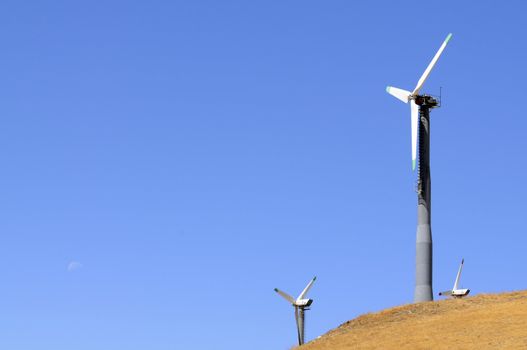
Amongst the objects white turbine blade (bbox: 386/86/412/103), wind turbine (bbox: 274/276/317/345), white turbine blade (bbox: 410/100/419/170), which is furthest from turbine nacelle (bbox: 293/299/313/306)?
white turbine blade (bbox: 386/86/412/103)

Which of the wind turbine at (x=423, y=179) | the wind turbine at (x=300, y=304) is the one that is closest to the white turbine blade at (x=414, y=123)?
the wind turbine at (x=423, y=179)

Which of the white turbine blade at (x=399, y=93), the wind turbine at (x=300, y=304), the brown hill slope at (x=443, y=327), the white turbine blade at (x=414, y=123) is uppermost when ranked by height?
the white turbine blade at (x=399, y=93)

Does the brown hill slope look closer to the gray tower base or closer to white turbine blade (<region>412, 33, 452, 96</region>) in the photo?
the gray tower base

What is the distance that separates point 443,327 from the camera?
65.3 metres

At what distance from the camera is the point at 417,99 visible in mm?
96812

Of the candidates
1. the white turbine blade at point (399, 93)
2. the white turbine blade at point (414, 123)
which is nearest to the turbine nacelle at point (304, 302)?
the white turbine blade at point (414, 123)

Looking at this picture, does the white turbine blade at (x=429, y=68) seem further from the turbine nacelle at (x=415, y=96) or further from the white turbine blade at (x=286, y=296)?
the white turbine blade at (x=286, y=296)

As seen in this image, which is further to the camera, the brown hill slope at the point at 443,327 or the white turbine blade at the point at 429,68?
the white turbine blade at the point at 429,68

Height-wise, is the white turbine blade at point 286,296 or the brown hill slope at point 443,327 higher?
the white turbine blade at point 286,296

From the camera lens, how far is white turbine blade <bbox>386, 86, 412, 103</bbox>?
98556 mm

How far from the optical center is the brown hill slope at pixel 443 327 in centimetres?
5969

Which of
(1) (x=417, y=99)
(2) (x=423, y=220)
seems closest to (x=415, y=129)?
(1) (x=417, y=99)

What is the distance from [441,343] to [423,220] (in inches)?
1288

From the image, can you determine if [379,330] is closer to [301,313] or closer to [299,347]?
[299,347]
